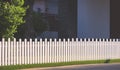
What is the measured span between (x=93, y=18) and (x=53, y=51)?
31.3ft

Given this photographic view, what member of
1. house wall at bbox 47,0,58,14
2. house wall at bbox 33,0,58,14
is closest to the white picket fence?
house wall at bbox 33,0,58,14

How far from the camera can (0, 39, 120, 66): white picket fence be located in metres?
18.6

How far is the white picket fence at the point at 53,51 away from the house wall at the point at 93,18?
19.0 ft

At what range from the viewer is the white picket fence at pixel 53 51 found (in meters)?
18.6

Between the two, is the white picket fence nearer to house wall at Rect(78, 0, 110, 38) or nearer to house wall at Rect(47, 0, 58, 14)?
house wall at Rect(78, 0, 110, 38)

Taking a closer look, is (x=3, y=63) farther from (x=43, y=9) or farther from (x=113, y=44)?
(x=43, y=9)

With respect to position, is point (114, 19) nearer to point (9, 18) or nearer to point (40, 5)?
point (40, 5)

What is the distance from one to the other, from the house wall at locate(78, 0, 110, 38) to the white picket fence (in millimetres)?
5785

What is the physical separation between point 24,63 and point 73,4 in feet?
32.1

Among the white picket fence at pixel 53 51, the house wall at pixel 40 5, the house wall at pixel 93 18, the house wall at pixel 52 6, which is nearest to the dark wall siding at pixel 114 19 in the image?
the house wall at pixel 93 18

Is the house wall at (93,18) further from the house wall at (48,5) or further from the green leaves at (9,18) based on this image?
the green leaves at (9,18)

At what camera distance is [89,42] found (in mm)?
21422

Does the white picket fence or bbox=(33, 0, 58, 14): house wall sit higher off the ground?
bbox=(33, 0, 58, 14): house wall

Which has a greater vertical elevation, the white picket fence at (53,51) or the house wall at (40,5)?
the house wall at (40,5)
